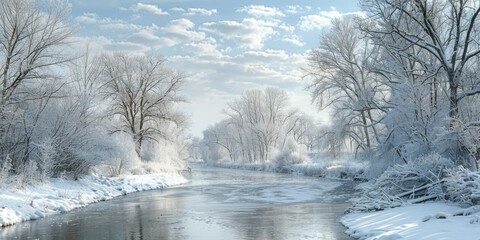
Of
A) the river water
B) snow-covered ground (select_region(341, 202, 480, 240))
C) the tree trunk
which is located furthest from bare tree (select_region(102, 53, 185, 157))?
snow-covered ground (select_region(341, 202, 480, 240))

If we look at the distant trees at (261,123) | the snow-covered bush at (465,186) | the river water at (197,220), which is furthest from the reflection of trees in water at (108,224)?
the distant trees at (261,123)

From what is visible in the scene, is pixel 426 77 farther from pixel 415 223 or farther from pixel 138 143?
pixel 138 143

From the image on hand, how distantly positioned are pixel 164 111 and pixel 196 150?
11898 centimetres

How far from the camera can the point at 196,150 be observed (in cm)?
16288

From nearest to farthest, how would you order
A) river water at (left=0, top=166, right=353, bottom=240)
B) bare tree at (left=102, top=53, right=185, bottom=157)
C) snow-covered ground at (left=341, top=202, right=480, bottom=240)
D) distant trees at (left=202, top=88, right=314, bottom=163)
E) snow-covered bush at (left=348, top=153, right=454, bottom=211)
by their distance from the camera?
snow-covered ground at (left=341, top=202, right=480, bottom=240), river water at (left=0, top=166, right=353, bottom=240), snow-covered bush at (left=348, top=153, right=454, bottom=211), bare tree at (left=102, top=53, right=185, bottom=157), distant trees at (left=202, top=88, right=314, bottom=163)

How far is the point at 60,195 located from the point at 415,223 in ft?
50.9

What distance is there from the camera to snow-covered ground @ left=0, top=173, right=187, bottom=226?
54.7 ft

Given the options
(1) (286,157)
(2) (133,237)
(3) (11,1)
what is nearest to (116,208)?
(2) (133,237)

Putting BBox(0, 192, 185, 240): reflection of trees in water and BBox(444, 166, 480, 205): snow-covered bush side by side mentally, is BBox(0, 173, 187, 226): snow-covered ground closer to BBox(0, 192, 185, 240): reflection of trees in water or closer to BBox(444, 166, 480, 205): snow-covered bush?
BBox(0, 192, 185, 240): reflection of trees in water

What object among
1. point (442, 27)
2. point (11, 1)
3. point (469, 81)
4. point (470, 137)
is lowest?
point (470, 137)

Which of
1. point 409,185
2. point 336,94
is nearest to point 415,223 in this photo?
point 409,185

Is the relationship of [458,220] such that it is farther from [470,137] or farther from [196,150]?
[196,150]

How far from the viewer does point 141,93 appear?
144ft

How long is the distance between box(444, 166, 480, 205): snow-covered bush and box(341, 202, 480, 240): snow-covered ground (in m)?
0.42
